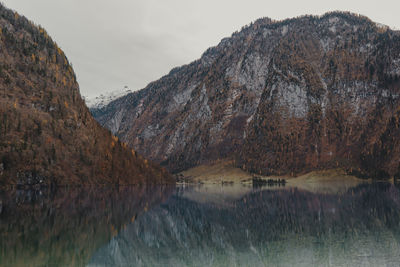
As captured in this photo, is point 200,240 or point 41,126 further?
point 41,126

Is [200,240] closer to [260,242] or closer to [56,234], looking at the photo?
[260,242]

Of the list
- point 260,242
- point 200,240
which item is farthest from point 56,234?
point 260,242

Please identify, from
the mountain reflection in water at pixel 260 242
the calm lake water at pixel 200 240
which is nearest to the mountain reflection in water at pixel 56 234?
the calm lake water at pixel 200 240

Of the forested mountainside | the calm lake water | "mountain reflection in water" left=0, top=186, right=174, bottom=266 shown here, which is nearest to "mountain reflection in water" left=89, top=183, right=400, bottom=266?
the calm lake water

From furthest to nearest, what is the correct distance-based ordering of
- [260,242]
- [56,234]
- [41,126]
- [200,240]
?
[41,126] < [56,234] < [200,240] < [260,242]

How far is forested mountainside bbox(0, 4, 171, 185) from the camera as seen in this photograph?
137750 mm

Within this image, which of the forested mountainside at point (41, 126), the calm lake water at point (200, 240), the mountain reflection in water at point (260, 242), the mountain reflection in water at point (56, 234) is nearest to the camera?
the mountain reflection in water at point (260, 242)

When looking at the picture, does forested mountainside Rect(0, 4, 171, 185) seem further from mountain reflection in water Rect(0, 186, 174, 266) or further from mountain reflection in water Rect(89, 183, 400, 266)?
mountain reflection in water Rect(89, 183, 400, 266)

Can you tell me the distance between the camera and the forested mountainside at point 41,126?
138 metres

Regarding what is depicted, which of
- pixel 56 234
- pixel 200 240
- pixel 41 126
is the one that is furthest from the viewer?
pixel 41 126

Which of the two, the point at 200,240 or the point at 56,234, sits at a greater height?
the point at 56,234

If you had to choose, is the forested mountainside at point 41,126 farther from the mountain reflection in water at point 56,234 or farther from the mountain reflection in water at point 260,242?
the mountain reflection in water at point 260,242

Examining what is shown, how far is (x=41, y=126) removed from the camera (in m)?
152

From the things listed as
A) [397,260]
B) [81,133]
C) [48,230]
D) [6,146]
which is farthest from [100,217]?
[81,133]
